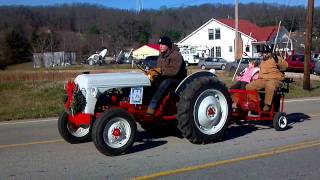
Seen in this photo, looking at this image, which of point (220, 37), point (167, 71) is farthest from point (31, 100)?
point (220, 37)

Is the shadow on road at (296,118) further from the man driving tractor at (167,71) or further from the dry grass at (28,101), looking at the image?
the dry grass at (28,101)

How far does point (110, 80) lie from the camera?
914 centimetres

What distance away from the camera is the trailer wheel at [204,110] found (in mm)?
9570

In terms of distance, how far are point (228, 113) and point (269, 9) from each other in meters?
93.5

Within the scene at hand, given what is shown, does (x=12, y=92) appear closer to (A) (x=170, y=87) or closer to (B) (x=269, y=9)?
(A) (x=170, y=87)

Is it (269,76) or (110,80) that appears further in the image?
(269,76)

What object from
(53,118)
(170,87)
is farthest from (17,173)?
(53,118)

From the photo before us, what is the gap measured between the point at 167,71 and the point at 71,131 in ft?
6.61

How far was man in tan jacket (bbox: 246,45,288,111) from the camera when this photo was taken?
1153 cm

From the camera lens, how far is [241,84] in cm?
1215

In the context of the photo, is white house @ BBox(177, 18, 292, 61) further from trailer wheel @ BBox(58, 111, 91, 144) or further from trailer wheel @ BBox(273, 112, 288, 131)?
trailer wheel @ BBox(58, 111, 91, 144)

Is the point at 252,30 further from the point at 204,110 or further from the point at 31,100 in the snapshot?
the point at 204,110

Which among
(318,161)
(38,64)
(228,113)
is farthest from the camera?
(38,64)

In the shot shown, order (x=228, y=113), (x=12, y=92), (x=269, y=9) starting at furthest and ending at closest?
(x=269, y=9) < (x=12, y=92) < (x=228, y=113)
